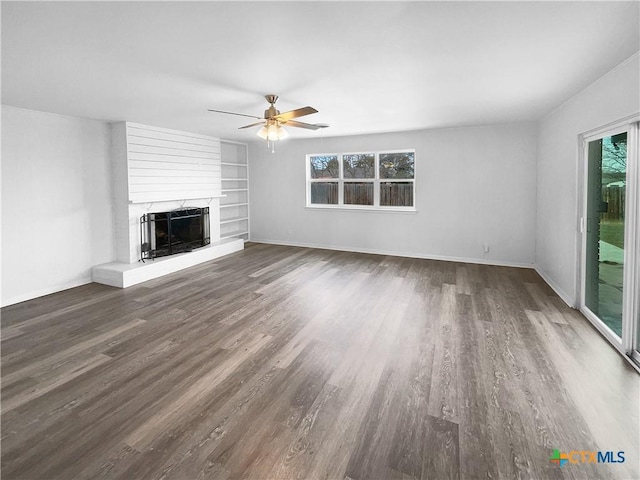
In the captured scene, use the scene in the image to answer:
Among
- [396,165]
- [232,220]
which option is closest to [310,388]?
[396,165]

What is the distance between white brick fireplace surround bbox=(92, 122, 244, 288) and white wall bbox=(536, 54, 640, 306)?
19.0ft

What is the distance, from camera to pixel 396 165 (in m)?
6.96

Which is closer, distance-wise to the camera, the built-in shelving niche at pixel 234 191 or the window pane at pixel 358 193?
the window pane at pixel 358 193

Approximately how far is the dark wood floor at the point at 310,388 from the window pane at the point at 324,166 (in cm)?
380

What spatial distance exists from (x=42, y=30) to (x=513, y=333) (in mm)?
4552

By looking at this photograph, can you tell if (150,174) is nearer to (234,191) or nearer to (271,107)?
(234,191)

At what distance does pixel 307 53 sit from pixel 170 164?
4.37 meters

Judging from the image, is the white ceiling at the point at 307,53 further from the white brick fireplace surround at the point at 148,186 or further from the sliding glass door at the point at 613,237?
the white brick fireplace surround at the point at 148,186

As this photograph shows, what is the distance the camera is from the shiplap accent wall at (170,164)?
18.1 feet

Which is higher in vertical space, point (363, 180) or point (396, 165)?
point (396, 165)

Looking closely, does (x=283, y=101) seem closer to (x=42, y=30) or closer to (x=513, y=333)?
(x=42, y=30)

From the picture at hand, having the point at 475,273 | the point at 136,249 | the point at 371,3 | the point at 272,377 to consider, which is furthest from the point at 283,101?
the point at 475,273

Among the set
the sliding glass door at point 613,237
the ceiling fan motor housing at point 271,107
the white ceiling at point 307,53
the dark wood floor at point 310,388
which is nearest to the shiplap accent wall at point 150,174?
the white ceiling at point 307,53

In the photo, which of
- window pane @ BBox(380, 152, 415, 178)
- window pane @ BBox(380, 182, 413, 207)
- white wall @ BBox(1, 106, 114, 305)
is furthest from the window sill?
white wall @ BBox(1, 106, 114, 305)
